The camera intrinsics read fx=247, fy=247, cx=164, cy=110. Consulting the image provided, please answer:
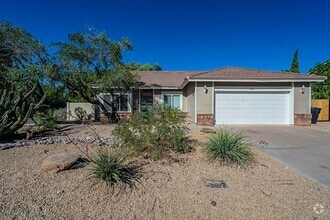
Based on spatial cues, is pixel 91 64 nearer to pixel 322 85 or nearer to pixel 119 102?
pixel 119 102

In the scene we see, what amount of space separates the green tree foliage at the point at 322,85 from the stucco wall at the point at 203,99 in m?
14.0

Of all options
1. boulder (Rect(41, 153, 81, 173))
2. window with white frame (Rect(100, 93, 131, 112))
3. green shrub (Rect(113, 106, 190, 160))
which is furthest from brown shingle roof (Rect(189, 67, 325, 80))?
boulder (Rect(41, 153, 81, 173))

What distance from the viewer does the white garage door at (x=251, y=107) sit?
15.7 m

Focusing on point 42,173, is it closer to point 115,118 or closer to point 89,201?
point 89,201

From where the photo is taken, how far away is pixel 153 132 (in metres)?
6.47

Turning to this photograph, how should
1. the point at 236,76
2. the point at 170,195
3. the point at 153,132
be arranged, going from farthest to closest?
the point at 236,76
the point at 153,132
the point at 170,195

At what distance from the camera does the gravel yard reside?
13.5 feet

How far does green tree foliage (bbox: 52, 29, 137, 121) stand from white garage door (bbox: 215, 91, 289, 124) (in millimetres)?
6105

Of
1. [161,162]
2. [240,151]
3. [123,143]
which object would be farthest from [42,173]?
[240,151]

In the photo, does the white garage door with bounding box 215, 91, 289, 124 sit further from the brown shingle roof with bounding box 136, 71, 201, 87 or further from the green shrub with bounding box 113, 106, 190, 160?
the green shrub with bounding box 113, 106, 190, 160

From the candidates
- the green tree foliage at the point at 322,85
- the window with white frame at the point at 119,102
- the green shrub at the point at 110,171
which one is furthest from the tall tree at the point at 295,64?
the green shrub at the point at 110,171

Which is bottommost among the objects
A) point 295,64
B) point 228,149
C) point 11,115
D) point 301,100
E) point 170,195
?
point 170,195

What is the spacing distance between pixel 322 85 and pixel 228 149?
22231 millimetres

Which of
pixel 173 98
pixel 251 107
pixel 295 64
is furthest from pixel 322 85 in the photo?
pixel 295 64
